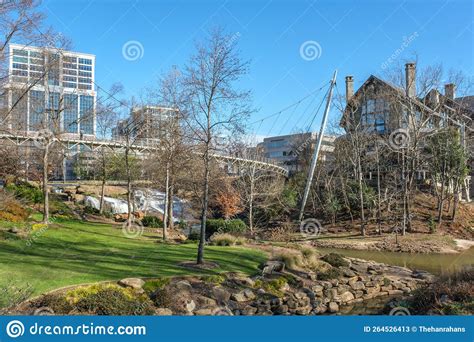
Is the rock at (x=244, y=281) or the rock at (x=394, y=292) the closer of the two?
the rock at (x=244, y=281)

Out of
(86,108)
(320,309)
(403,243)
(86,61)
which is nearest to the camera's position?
(320,309)

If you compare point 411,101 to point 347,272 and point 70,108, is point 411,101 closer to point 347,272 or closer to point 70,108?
point 347,272

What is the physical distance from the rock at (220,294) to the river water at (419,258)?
11498mm

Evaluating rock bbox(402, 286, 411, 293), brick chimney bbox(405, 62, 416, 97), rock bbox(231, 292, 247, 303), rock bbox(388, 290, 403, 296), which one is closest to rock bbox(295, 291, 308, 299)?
rock bbox(231, 292, 247, 303)

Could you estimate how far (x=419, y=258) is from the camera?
80.4 ft

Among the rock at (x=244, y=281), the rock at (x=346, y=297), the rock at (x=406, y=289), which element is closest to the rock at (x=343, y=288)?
the rock at (x=346, y=297)

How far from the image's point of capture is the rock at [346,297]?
49.5ft

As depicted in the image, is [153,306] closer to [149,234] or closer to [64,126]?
[149,234]

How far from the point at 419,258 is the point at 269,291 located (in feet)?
45.5

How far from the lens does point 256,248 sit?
20.9m

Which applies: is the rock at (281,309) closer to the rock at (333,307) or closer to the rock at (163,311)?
the rock at (333,307)

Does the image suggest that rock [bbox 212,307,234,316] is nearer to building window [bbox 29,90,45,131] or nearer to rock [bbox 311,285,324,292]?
rock [bbox 311,285,324,292]

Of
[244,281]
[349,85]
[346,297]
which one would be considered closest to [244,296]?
[244,281]

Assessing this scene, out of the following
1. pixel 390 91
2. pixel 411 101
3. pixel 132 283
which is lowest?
pixel 132 283
